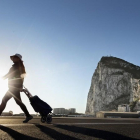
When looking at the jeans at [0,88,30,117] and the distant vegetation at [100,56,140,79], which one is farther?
the distant vegetation at [100,56,140,79]

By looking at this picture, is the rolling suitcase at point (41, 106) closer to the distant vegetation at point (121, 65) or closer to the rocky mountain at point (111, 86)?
the rocky mountain at point (111, 86)

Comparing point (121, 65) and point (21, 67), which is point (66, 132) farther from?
point (121, 65)

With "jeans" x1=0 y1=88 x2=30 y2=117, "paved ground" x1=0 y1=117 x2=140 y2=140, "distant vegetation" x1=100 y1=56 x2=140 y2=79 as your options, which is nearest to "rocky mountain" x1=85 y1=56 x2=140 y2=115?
"distant vegetation" x1=100 y1=56 x2=140 y2=79

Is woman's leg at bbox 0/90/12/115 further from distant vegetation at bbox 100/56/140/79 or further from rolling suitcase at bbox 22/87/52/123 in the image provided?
distant vegetation at bbox 100/56/140/79

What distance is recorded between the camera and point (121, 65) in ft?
431

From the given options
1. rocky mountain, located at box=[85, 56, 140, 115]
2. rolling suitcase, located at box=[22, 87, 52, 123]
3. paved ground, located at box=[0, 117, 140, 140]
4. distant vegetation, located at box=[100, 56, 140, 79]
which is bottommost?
paved ground, located at box=[0, 117, 140, 140]

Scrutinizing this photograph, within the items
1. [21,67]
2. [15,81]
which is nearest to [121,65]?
[21,67]

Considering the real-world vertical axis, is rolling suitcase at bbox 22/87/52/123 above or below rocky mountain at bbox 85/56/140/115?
below

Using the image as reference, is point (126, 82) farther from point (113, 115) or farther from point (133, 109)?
point (113, 115)

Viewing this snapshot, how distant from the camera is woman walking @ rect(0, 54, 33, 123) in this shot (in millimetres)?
5227

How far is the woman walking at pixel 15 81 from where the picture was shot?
523cm

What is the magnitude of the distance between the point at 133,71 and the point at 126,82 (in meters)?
13.7

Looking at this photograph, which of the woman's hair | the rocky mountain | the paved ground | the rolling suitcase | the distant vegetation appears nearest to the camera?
the paved ground

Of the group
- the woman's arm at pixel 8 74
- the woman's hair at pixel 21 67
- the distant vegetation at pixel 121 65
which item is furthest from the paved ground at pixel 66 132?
the distant vegetation at pixel 121 65
